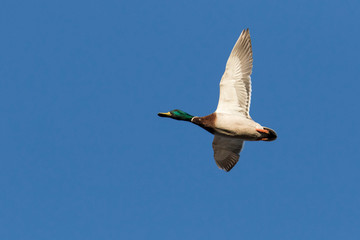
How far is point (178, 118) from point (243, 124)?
5.80 ft

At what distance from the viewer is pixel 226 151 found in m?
14.7

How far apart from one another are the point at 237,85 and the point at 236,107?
1.79ft

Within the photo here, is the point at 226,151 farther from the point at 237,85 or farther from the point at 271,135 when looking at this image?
the point at 237,85

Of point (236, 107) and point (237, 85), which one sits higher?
point (237, 85)

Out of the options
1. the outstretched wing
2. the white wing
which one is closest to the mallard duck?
the white wing

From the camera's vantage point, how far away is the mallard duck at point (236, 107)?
42.6ft

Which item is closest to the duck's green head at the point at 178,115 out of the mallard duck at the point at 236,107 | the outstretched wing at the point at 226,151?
the mallard duck at the point at 236,107

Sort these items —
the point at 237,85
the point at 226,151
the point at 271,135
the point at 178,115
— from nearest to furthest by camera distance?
the point at 271,135 < the point at 237,85 < the point at 178,115 < the point at 226,151

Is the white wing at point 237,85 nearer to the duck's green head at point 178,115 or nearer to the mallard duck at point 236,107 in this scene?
the mallard duck at point 236,107

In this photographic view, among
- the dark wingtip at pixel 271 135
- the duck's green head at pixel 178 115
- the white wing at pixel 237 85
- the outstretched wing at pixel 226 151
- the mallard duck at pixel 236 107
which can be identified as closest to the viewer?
the dark wingtip at pixel 271 135

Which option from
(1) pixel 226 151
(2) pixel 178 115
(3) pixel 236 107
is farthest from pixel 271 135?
(2) pixel 178 115

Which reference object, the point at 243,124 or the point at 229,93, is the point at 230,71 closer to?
the point at 229,93

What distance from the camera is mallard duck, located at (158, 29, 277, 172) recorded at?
13.0m

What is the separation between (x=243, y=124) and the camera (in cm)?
1299
